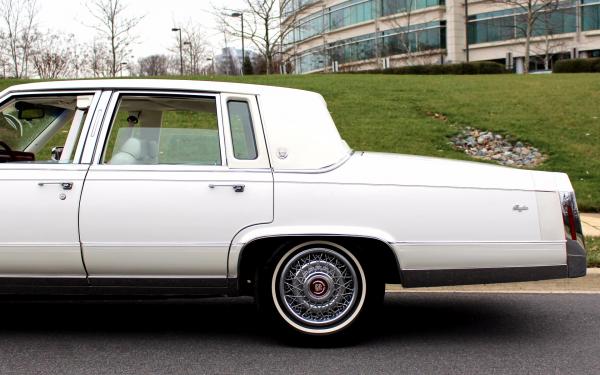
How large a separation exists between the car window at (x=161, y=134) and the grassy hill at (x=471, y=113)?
7.76m

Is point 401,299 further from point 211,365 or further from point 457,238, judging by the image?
point 211,365

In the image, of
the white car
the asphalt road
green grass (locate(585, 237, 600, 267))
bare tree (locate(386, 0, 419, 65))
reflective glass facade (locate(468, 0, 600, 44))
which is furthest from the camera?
bare tree (locate(386, 0, 419, 65))

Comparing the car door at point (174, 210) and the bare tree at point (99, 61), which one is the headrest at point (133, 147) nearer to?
the car door at point (174, 210)

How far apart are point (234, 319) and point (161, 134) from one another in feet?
5.18

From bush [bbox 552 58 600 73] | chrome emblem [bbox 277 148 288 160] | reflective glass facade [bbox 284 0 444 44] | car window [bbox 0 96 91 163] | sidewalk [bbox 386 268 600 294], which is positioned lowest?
sidewalk [bbox 386 268 600 294]

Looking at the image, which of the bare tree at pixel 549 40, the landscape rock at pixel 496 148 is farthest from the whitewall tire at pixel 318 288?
the bare tree at pixel 549 40

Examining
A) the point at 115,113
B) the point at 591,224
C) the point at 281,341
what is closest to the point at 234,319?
the point at 281,341

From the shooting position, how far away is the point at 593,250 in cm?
704

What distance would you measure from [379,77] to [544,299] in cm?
1548

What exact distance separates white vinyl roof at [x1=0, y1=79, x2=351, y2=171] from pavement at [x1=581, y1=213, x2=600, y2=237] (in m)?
5.18

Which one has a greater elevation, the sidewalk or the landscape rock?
the landscape rock

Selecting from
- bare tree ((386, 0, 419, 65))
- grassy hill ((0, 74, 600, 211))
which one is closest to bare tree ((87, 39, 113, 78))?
grassy hill ((0, 74, 600, 211))

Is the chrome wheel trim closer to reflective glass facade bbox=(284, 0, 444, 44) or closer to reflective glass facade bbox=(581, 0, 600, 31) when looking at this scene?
reflective glass facade bbox=(581, 0, 600, 31)

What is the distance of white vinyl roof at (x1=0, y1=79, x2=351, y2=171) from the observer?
14.3 feet
